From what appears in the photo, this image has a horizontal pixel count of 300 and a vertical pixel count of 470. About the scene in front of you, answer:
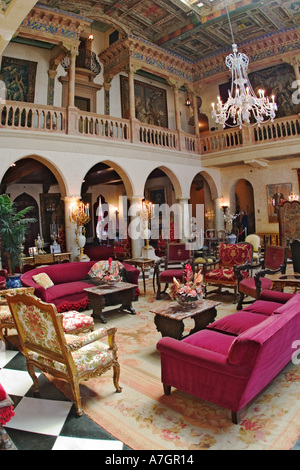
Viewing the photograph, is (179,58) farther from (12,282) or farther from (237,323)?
(237,323)

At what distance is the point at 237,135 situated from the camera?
12258 mm

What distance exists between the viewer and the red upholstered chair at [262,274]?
5.08 metres

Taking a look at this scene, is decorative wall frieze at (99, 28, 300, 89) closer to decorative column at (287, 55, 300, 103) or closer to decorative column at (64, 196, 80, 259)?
decorative column at (287, 55, 300, 103)

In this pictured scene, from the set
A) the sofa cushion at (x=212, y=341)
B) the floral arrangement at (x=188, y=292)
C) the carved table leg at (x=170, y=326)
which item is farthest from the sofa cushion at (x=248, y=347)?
the floral arrangement at (x=188, y=292)

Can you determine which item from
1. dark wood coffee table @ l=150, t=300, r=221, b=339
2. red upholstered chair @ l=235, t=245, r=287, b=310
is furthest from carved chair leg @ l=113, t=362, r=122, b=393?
red upholstered chair @ l=235, t=245, r=287, b=310

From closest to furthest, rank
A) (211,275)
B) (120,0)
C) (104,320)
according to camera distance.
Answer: (104,320) → (211,275) → (120,0)

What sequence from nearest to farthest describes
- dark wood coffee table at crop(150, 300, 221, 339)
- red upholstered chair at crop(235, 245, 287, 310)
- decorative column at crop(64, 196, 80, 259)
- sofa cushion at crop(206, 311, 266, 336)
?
sofa cushion at crop(206, 311, 266, 336)
dark wood coffee table at crop(150, 300, 221, 339)
red upholstered chair at crop(235, 245, 287, 310)
decorative column at crop(64, 196, 80, 259)

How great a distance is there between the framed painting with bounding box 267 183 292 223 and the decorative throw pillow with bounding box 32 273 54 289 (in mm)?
9948

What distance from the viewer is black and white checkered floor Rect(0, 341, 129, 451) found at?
7.48 feet

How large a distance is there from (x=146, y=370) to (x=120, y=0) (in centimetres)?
1055

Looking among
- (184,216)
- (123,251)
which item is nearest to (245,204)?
(184,216)
